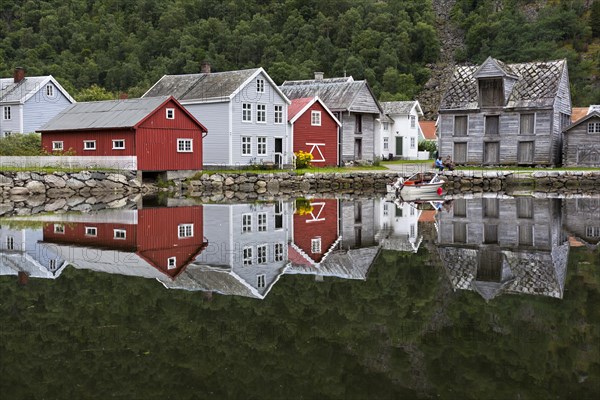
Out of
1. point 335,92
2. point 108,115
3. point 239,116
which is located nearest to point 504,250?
point 108,115

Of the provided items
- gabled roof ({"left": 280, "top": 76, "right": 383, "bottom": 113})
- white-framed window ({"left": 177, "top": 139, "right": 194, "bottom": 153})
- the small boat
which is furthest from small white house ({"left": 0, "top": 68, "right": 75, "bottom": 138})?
the small boat

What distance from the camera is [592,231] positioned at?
68.1ft

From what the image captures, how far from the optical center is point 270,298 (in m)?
11.7

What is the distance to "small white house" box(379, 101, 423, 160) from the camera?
64.9 metres

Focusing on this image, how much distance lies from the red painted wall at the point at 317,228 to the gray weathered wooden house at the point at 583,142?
2720 centimetres

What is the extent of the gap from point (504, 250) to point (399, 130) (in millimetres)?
49382

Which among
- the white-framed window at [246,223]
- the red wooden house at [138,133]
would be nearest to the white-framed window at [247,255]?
the white-framed window at [246,223]

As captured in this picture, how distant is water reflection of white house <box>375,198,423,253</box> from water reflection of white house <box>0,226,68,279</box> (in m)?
7.68

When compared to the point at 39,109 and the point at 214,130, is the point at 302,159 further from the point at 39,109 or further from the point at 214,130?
the point at 39,109

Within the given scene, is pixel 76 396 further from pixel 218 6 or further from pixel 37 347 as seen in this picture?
pixel 218 6

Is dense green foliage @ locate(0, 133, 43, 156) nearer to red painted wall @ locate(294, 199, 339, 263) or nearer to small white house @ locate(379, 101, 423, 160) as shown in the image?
red painted wall @ locate(294, 199, 339, 263)

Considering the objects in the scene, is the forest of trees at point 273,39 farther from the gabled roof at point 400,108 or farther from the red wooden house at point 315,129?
the red wooden house at point 315,129

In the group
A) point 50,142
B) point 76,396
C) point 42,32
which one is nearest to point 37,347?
point 76,396

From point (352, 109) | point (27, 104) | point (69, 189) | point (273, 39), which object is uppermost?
point (273, 39)
